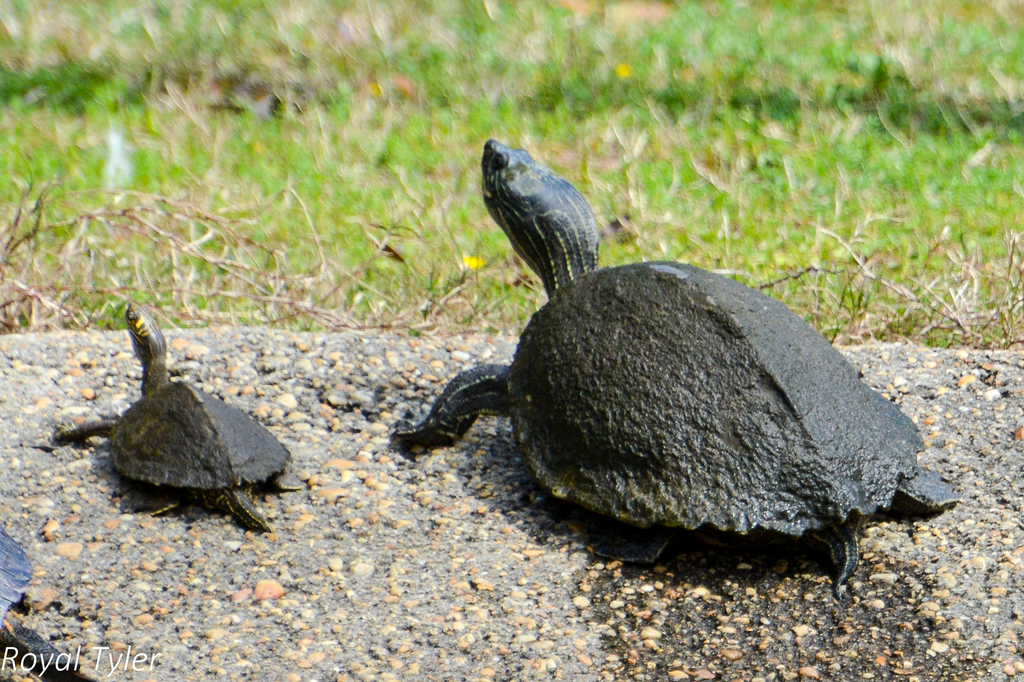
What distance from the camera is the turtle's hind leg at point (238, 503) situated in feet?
9.07

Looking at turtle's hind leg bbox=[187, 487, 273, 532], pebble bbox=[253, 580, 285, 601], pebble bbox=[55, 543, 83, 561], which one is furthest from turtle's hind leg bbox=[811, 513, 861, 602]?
pebble bbox=[55, 543, 83, 561]

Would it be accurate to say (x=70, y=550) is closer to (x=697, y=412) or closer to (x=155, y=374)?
(x=155, y=374)

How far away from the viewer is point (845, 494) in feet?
7.93

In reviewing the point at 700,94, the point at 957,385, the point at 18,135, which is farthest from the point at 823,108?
the point at 18,135

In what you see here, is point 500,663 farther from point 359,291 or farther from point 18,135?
point 18,135

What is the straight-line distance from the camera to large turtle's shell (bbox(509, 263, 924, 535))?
245 centimetres

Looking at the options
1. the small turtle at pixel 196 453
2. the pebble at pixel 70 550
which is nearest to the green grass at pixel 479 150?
the small turtle at pixel 196 453

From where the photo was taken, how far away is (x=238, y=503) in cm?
277

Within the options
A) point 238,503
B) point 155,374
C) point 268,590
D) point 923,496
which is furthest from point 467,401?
point 923,496

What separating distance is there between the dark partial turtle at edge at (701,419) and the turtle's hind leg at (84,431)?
3.85ft

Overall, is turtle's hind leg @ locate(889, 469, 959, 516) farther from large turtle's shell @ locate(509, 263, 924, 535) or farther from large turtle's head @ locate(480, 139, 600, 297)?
large turtle's head @ locate(480, 139, 600, 297)

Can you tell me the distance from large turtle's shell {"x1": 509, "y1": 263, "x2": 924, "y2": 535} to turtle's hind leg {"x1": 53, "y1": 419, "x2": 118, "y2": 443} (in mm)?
1196

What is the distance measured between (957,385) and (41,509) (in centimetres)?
278

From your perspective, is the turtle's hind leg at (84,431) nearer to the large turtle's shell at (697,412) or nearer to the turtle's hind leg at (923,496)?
the large turtle's shell at (697,412)
